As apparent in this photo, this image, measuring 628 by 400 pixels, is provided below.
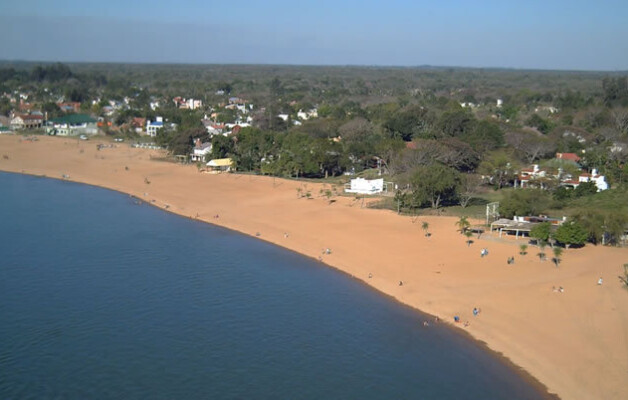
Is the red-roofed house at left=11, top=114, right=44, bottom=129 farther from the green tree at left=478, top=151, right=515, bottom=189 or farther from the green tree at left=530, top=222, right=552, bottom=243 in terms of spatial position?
the green tree at left=530, top=222, right=552, bottom=243

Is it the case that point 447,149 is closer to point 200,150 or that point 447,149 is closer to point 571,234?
point 571,234

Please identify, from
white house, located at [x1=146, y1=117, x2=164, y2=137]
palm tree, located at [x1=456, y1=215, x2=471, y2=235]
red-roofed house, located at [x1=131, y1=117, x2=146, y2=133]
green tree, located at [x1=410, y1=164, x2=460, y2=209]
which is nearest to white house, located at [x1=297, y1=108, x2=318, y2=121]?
white house, located at [x1=146, y1=117, x2=164, y2=137]

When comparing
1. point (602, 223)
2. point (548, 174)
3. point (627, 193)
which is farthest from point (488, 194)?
point (602, 223)

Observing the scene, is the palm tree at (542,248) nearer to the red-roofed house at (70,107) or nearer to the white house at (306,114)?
the white house at (306,114)

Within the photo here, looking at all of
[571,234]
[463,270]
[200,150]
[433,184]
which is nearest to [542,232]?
[571,234]

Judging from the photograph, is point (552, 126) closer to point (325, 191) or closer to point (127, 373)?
point (325, 191)

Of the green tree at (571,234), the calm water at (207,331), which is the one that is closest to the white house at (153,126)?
the calm water at (207,331)
